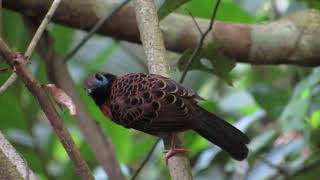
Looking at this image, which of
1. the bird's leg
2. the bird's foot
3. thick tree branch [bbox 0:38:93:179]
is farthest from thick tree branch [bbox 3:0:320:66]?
thick tree branch [bbox 0:38:93:179]

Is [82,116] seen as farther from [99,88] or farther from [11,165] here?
[11,165]

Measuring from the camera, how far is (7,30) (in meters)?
2.69

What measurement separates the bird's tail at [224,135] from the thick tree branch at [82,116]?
1.21ft

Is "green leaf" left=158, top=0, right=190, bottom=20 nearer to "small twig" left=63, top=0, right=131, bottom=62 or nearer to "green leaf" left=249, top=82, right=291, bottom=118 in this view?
"small twig" left=63, top=0, right=131, bottom=62

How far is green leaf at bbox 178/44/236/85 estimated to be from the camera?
230 centimetres

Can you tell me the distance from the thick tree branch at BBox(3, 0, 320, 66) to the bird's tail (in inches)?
21.6

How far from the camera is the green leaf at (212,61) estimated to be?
7.56 feet

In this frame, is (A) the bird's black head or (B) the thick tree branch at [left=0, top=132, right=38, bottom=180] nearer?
(B) the thick tree branch at [left=0, top=132, right=38, bottom=180]

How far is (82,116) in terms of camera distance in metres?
2.34

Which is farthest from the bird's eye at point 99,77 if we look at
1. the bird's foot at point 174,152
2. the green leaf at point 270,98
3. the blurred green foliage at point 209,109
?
the green leaf at point 270,98

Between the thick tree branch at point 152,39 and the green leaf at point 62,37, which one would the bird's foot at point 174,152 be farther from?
the green leaf at point 62,37

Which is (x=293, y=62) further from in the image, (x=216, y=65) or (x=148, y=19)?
(x=148, y=19)

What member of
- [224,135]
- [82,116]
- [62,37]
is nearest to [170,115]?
[224,135]

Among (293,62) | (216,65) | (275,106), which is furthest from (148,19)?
(275,106)
